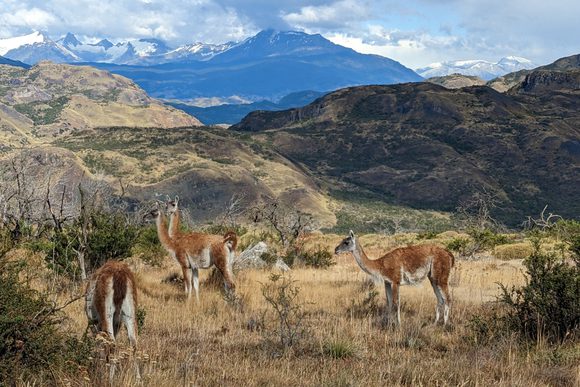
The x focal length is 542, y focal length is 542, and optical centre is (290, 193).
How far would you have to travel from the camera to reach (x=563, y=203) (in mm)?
151000

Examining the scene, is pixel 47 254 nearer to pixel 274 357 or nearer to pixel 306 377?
pixel 274 357

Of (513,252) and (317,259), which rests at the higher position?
(317,259)

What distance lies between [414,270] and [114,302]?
576 cm

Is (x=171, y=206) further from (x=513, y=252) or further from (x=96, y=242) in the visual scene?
(x=513, y=252)

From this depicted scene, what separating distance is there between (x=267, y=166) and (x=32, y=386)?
167 m

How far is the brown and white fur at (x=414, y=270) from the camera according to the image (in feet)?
32.2

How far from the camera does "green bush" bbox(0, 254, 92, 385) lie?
4949 mm

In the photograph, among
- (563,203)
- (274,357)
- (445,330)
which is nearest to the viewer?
(274,357)

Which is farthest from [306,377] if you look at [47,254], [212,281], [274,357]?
[47,254]

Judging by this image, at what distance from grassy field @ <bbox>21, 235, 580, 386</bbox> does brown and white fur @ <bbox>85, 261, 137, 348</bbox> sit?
27 cm

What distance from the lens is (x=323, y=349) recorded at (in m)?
7.26

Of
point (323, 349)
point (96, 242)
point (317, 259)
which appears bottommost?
point (317, 259)

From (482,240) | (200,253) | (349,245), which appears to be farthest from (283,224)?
(349,245)

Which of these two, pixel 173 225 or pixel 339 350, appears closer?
pixel 339 350
